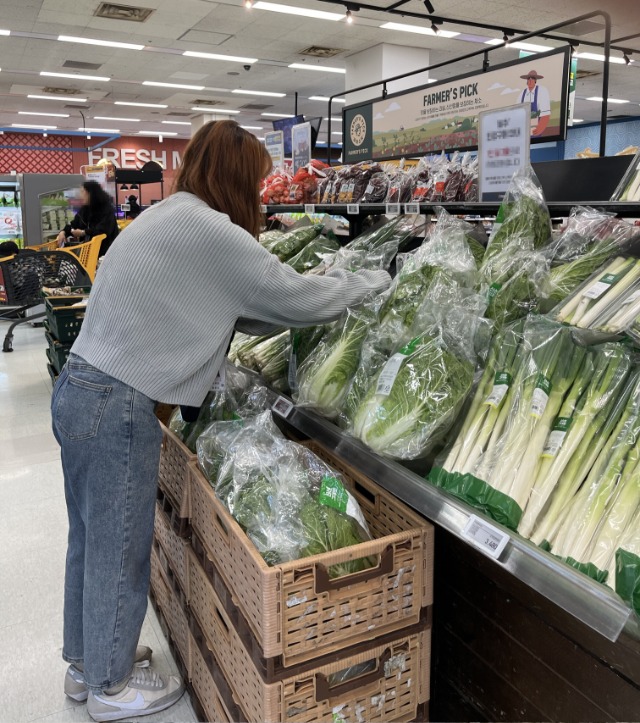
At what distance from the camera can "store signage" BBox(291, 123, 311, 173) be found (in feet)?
12.0

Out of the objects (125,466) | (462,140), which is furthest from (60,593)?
(462,140)

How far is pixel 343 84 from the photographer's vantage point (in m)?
13.4

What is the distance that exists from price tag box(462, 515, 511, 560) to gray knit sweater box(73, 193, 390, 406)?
2.30 feet

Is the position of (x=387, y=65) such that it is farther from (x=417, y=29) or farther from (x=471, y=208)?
(x=471, y=208)

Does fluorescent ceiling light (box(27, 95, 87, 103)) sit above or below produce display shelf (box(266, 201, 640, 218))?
above

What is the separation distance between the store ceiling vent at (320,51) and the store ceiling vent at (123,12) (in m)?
2.72

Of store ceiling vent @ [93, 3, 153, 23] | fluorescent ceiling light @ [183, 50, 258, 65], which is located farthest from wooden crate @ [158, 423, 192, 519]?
fluorescent ceiling light @ [183, 50, 258, 65]

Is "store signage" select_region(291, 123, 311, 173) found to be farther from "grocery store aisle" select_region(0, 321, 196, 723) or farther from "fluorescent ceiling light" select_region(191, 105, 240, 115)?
"fluorescent ceiling light" select_region(191, 105, 240, 115)

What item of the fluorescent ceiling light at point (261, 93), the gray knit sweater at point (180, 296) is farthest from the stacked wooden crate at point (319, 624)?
the fluorescent ceiling light at point (261, 93)

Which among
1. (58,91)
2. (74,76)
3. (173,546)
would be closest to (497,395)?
(173,546)

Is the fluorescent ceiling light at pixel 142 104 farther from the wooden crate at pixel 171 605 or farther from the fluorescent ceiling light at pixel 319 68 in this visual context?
the wooden crate at pixel 171 605

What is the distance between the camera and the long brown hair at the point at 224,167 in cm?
176

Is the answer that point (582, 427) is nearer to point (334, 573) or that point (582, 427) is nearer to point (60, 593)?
point (334, 573)

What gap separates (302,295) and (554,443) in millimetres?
699
